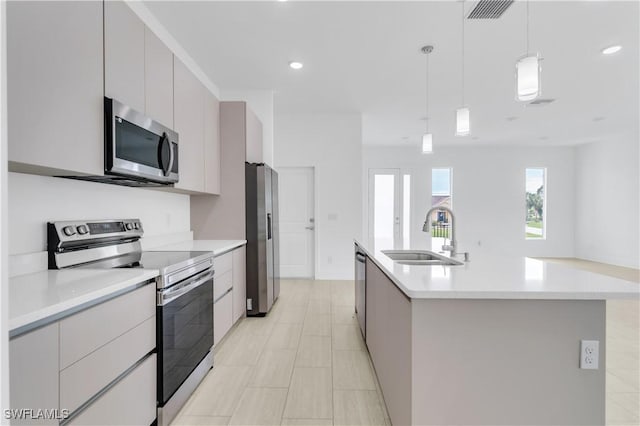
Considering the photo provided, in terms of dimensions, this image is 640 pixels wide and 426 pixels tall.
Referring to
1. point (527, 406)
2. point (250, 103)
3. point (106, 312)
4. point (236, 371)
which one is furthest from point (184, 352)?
point (250, 103)

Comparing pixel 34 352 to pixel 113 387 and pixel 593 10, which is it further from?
pixel 593 10

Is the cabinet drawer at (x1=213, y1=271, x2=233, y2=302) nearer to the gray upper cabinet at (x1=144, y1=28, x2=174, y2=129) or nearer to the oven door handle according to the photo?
the oven door handle

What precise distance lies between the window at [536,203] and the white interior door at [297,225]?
242 inches

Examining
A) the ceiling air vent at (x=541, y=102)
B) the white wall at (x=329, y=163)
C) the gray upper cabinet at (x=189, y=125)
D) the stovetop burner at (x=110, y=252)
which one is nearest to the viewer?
the stovetop burner at (x=110, y=252)

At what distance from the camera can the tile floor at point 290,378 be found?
179cm

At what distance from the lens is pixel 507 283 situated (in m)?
1.28

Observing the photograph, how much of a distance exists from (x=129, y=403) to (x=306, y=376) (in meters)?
1.17

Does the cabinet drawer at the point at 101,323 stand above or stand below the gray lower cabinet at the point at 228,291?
above

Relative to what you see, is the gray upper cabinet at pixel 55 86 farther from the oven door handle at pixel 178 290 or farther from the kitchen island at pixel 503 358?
the kitchen island at pixel 503 358

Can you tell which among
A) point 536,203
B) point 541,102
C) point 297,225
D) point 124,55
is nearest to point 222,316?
point 124,55

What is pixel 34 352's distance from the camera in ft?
3.09

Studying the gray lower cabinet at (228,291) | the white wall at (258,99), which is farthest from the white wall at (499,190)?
the gray lower cabinet at (228,291)

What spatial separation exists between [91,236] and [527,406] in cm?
233

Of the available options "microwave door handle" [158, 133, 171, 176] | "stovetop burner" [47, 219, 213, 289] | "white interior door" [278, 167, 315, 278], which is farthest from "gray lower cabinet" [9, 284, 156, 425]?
"white interior door" [278, 167, 315, 278]
